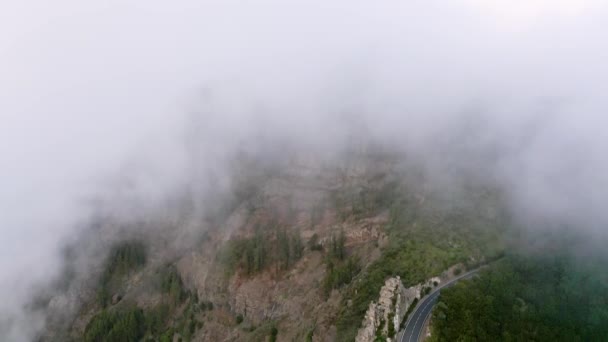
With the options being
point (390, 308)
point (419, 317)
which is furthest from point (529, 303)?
point (390, 308)

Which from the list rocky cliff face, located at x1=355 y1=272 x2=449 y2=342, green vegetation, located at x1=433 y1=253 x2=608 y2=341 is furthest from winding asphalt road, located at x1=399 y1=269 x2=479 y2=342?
green vegetation, located at x1=433 y1=253 x2=608 y2=341

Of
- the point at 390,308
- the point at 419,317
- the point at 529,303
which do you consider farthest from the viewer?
the point at 529,303

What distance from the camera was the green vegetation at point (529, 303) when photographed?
488 feet

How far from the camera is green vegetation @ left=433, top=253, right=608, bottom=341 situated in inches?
5851

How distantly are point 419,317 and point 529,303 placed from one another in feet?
117

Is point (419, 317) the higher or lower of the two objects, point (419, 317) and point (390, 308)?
the higher

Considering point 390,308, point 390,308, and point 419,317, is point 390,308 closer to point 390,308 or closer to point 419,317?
point 390,308

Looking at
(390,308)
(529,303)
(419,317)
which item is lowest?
(529,303)

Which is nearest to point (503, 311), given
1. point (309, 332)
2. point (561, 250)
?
point (561, 250)

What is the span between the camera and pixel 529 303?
16450 centimetres

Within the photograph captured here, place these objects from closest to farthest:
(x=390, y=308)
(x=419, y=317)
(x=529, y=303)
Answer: (x=419, y=317), (x=390, y=308), (x=529, y=303)

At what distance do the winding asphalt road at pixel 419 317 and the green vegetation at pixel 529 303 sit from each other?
4057mm

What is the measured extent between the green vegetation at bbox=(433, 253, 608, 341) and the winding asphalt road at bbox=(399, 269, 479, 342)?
13.3ft

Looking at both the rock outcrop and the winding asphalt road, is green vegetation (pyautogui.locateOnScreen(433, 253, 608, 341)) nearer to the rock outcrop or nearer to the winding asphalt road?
the winding asphalt road
